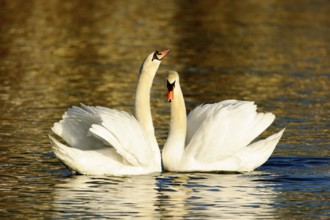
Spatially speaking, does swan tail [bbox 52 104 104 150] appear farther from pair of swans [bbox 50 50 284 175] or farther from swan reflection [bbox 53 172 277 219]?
swan reflection [bbox 53 172 277 219]

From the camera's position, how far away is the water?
14062 millimetres

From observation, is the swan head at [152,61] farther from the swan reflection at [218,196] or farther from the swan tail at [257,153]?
the swan tail at [257,153]

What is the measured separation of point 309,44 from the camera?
1195 inches

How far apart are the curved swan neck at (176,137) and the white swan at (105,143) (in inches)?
6.8

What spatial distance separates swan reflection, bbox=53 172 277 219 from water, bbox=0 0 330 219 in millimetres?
14

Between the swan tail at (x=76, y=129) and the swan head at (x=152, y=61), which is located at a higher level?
the swan head at (x=152, y=61)

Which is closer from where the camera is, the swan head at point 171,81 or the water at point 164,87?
the water at point 164,87

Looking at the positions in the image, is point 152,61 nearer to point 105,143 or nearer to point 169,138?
point 169,138

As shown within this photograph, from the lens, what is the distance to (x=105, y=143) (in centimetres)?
1563

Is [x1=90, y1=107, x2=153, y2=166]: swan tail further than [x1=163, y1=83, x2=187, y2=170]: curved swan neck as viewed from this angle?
No

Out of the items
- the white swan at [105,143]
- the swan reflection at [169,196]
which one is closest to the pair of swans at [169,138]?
the white swan at [105,143]

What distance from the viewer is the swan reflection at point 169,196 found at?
1339 centimetres

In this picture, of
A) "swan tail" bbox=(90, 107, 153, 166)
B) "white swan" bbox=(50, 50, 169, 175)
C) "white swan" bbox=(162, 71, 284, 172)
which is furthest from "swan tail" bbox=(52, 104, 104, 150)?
"white swan" bbox=(162, 71, 284, 172)

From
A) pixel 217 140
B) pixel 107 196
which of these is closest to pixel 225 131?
pixel 217 140
